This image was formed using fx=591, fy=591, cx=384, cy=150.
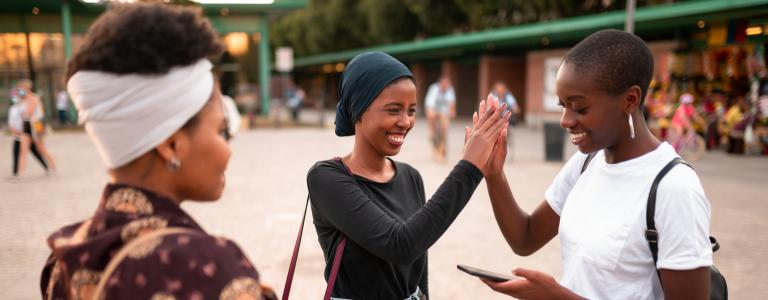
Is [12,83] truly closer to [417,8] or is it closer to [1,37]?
[1,37]

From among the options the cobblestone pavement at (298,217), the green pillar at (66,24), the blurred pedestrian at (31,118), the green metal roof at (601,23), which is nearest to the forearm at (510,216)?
the cobblestone pavement at (298,217)

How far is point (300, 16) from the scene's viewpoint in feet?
185

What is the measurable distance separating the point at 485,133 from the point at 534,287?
49 centimetres

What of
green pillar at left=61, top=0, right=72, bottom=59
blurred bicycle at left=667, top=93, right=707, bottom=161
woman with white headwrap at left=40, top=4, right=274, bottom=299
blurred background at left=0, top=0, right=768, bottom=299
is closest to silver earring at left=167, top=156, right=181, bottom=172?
woman with white headwrap at left=40, top=4, right=274, bottom=299

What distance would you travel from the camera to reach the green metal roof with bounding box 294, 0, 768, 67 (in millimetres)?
14352

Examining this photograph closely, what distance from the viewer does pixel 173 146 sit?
132cm

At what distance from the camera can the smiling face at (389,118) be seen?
83.7 inches

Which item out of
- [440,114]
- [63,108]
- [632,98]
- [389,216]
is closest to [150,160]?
[389,216]

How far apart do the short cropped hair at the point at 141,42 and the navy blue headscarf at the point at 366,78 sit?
85cm

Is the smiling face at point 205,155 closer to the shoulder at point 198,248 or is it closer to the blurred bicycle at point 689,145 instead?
the shoulder at point 198,248

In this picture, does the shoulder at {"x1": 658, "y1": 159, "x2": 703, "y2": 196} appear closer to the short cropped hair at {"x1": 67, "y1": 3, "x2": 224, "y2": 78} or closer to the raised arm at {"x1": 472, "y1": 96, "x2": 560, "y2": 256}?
the raised arm at {"x1": 472, "y1": 96, "x2": 560, "y2": 256}

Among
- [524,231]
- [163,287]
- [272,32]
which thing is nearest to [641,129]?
[524,231]

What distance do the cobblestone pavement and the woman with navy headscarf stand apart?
2.79 meters

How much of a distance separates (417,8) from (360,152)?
35408 mm
